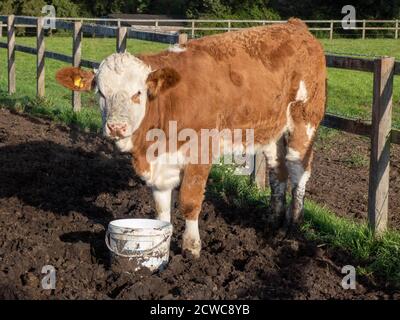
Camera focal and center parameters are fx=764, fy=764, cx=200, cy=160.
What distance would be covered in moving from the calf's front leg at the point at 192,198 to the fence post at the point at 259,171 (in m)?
2.21

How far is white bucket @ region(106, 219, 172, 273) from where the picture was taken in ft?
16.9

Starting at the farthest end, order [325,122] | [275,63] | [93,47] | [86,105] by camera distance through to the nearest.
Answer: [93,47] < [86,105] < [325,122] < [275,63]

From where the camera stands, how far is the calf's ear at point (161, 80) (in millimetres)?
5328

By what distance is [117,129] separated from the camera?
5.11 metres

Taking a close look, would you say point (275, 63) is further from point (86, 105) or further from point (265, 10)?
point (265, 10)

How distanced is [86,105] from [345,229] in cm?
911

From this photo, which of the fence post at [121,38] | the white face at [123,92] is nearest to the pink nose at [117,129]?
the white face at [123,92]

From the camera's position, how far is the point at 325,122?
701 cm

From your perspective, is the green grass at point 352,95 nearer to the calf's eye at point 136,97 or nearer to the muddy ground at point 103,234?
the muddy ground at point 103,234

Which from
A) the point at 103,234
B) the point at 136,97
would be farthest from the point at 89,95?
the point at 136,97

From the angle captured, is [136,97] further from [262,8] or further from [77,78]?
[262,8]

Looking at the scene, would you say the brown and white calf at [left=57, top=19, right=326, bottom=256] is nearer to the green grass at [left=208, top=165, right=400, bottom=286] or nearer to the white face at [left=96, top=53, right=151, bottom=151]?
the white face at [left=96, top=53, right=151, bottom=151]
